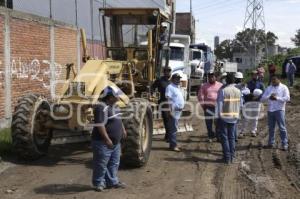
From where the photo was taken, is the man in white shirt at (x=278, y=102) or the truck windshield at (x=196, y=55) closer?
the man in white shirt at (x=278, y=102)

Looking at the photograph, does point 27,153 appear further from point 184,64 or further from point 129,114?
point 184,64

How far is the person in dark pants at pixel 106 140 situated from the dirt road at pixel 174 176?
0.25 meters

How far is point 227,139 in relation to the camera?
10.3 m

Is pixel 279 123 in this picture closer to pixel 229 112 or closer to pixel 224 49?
pixel 229 112

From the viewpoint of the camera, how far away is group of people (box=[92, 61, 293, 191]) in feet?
25.6

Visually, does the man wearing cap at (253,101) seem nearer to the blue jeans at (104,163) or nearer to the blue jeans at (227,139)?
the blue jeans at (227,139)

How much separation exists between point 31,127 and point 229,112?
12.3 ft

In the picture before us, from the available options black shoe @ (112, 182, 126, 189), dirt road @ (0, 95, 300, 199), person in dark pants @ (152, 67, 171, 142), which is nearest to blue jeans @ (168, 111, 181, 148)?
dirt road @ (0, 95, 300, 199)

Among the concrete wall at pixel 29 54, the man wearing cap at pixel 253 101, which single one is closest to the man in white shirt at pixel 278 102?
the man wearing cap at pixel 253 101

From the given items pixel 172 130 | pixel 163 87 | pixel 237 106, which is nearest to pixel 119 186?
pixel 237 106

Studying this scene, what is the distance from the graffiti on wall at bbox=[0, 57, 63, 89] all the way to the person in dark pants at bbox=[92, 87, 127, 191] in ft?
18.2

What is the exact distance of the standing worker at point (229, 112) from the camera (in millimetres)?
10258

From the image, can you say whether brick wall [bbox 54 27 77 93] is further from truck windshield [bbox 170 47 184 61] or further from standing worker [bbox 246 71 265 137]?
truck windshield [bbox 170 47 184 61]

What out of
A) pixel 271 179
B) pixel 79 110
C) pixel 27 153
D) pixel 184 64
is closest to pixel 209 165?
pixel 271 179
